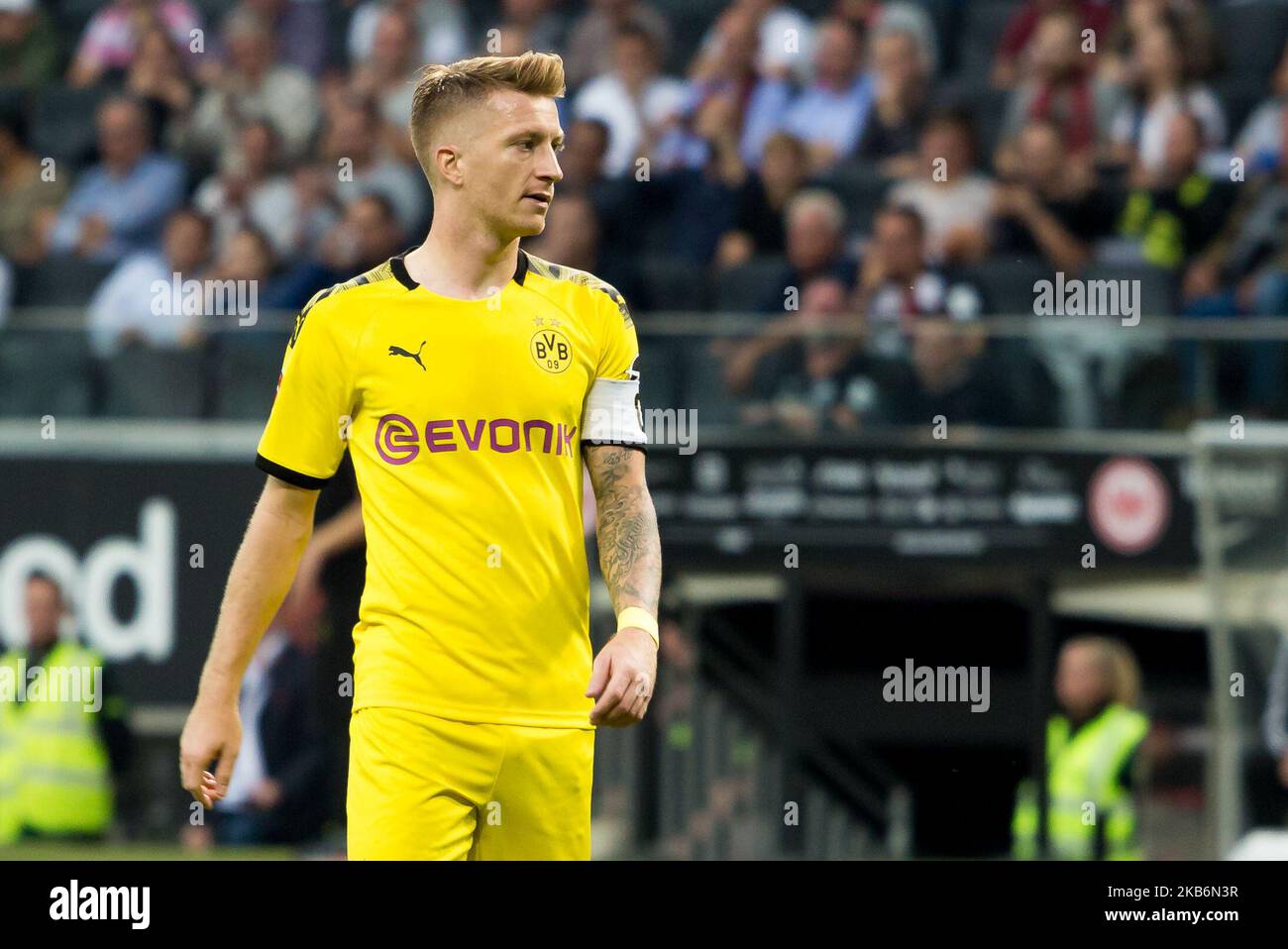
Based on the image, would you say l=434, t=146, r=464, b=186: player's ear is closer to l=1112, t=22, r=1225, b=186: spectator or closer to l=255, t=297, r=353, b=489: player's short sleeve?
l=255, t=297, r=353, b=489: player's short sleeve

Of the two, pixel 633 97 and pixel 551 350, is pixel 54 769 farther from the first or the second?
pixel 551 350

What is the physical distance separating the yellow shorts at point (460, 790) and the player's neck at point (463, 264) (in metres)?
0.91

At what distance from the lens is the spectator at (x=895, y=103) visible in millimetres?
11758

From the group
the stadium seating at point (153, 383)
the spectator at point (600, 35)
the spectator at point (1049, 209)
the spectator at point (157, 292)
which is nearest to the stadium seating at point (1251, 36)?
the spectator at point (1049, 209)

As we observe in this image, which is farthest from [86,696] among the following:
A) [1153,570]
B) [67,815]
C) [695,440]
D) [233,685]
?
[233,685]

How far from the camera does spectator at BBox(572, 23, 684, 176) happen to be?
11.8m

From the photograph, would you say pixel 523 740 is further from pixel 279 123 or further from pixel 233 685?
pixel 279 123

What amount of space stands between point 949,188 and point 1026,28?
1857mm

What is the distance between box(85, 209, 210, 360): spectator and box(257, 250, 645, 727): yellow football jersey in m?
5.82

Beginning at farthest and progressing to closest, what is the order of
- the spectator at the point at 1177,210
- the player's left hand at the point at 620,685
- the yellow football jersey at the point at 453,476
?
the spectator at the point at 1177,210, the yellow football jersey at the point at 453,476, the player's left hand at the point at 620,685

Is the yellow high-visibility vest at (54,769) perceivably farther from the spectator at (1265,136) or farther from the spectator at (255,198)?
the spectator at (1265,136)

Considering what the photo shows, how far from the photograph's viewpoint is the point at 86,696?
10055mm

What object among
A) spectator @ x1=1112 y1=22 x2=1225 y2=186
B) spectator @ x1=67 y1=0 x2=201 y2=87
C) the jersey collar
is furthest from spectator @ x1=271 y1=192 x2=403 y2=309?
the jersey collar

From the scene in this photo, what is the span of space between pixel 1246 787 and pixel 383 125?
5.77 m
